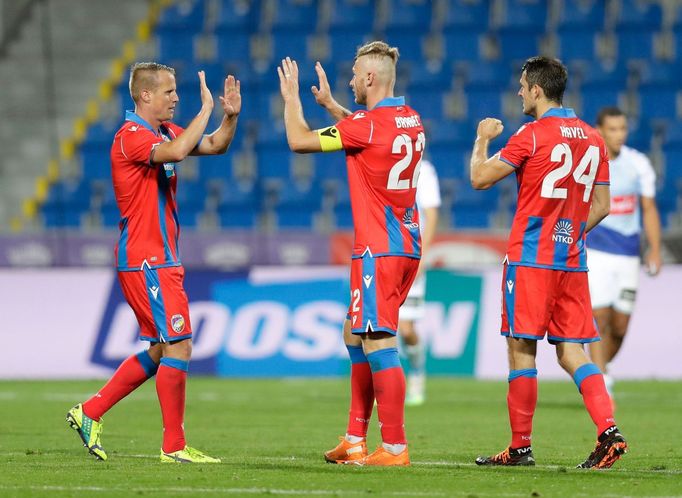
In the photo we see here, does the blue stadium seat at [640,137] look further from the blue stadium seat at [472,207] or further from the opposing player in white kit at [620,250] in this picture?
Result: the opposing player in white kit at [620,250]

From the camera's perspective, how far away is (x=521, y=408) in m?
7.21

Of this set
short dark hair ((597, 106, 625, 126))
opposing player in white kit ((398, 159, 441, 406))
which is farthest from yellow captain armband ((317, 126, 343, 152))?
opposing player in white kit ((398, 159, 441, 406))

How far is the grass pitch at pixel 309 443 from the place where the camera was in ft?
20.1

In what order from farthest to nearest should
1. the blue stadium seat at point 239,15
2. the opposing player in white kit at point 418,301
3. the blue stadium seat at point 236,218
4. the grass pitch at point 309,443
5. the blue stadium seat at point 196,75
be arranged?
the blue stadium seat at point 239,15, the blue stadium seat at point 196,75, the blue stadium seat at point 236,218, the opposing player in white kit at point 418,301, the grass pitch at point 309,443

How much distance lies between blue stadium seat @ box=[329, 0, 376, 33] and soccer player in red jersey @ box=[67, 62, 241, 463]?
14125 millimetres

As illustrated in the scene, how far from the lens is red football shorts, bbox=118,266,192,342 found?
7.45 m

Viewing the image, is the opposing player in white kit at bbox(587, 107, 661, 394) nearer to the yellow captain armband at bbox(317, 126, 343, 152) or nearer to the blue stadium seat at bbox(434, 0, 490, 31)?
the yellow captain armband at bbox(317, 126, 343, 152)

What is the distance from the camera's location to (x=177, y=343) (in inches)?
296

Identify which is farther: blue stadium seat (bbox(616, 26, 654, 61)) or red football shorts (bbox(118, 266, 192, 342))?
blue stadium seat (bbox(616, 26, 654, 61))

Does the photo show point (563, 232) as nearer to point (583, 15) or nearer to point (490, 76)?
point (490, 76)

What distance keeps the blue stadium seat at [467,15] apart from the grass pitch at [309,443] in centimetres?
839

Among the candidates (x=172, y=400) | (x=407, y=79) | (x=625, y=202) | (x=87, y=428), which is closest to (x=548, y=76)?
(x=172, y=400)

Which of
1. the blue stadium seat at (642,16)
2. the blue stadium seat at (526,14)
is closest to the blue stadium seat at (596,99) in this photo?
the blue stadium seat at (642,16)

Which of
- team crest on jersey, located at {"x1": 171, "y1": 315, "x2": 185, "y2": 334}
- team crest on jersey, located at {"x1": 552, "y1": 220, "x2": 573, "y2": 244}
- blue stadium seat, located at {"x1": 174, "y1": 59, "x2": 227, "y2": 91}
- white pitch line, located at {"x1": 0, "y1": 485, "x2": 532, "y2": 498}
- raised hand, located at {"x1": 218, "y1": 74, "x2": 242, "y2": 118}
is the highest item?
blue stadium seat, located at {"x1": 174, "y1": 59, "x2": 227, "y2": 91}
